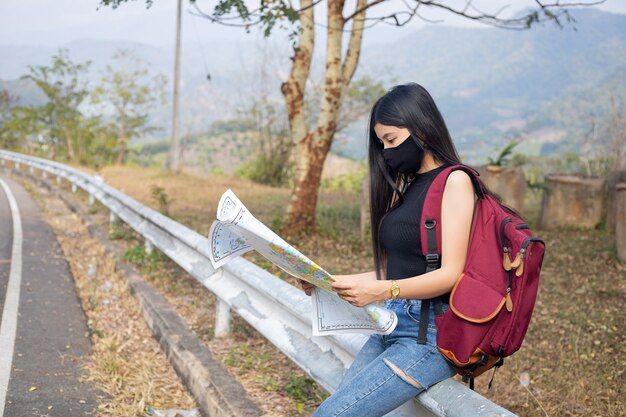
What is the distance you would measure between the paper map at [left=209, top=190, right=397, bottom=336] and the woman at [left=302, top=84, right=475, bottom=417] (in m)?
0.08

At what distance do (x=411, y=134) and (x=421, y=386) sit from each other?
0.91 meters

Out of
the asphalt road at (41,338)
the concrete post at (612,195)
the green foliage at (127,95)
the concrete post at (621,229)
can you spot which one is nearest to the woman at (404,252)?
the asphalt road at (41,338)

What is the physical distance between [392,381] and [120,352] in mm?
3307

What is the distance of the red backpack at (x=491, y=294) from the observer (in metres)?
2.46

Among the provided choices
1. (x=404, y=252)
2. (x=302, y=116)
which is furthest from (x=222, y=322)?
(x=302, y=116)

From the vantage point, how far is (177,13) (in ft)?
88.7

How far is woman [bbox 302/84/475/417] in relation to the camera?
2.58 meters

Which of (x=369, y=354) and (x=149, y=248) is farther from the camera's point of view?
(x=149, y=248)

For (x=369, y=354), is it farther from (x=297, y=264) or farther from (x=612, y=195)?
(x=612, y=195)

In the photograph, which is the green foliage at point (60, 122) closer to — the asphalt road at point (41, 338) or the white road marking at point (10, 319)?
the white road marking at point (10, 319)

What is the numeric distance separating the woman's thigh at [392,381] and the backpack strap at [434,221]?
61mm

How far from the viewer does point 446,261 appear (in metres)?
2.56

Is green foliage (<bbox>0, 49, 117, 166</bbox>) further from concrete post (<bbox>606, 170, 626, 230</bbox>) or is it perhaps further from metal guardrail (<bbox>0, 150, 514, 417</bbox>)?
metal guardrail (<bbox>0, 150, 514, 417</bbox>)

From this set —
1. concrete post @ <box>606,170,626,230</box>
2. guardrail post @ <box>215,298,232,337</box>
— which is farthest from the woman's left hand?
concrete post @ <box>606,170,626,230</box>
